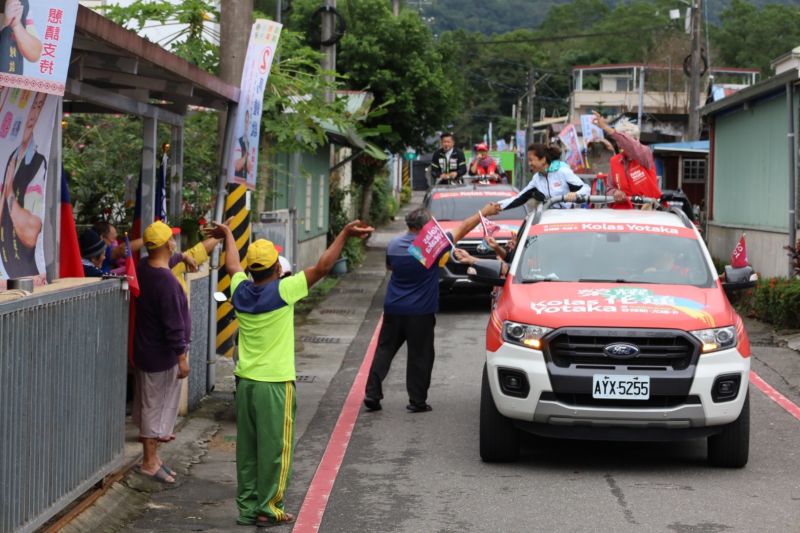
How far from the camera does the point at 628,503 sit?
25.5 feet

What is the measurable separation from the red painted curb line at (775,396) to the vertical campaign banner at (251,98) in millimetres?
5512

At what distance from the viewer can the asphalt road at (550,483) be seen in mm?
7363

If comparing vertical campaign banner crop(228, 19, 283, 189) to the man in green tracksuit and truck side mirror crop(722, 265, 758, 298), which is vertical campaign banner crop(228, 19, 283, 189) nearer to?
the man in green tracksuit

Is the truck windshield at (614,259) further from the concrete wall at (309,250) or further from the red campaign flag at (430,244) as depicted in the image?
the concrete wall at (309,250)

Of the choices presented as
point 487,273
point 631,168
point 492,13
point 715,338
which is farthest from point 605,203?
point 492,13

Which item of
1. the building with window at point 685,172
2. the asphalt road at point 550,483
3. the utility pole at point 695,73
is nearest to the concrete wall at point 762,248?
the asphalt road at point 550,483

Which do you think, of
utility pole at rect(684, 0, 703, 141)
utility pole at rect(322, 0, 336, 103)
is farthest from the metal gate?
utility pole at rect(684, 0, 703, 141)

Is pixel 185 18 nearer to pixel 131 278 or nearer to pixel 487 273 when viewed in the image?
pixel 487 273

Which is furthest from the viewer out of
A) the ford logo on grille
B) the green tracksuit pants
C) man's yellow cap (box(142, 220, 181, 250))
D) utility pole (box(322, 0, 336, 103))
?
utility pole (box(322, 0, 336, 103))

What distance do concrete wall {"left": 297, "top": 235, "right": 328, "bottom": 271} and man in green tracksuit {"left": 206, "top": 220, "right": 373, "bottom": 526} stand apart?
14.8 metres

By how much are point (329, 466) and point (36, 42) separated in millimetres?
4213

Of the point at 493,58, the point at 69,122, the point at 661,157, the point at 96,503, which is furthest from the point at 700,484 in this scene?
the point at 493,58

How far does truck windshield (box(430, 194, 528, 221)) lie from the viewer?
1995cm

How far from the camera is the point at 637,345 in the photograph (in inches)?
328
